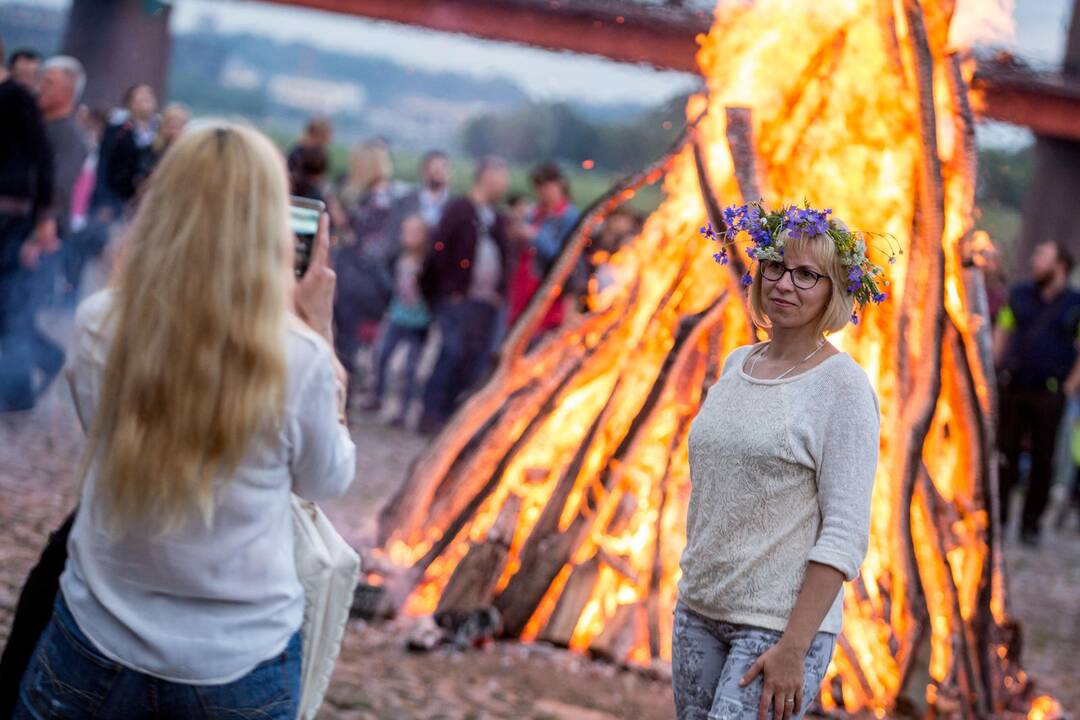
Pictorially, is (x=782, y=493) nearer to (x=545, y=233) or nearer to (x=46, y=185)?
(x=46, y=185)

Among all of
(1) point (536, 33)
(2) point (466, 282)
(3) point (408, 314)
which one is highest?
(1) point (536, 33)

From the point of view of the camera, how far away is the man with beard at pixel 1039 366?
9.91 metres

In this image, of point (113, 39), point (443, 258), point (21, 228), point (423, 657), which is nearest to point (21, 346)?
point (21, 228)

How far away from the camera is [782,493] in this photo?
2.87 metres

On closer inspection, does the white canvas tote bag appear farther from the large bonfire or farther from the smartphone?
the large bonfire

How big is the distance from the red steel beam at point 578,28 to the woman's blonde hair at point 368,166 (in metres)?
2.34

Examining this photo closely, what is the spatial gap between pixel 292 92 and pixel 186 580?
635 inches

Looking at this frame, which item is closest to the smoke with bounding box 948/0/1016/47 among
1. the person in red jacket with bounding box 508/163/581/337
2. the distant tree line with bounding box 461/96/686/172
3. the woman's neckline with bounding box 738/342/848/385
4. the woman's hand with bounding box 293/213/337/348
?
the distant tree line with bounding box 461/96/686/172

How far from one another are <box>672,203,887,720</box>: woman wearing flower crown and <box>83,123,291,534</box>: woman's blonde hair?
1.01m

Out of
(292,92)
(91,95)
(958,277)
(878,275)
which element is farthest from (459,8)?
(878,275)

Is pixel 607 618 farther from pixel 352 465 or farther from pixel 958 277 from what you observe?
pixel 352 465

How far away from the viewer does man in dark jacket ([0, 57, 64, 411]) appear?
8023mm

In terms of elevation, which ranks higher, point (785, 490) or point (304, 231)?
point (304, 231)

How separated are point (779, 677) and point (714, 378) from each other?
9.53ft
